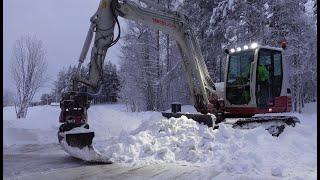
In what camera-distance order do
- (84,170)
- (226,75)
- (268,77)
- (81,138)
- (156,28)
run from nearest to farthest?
(84,170), (81,138), (156,28), (268,77), (226,75)

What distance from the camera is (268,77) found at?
1209 cm

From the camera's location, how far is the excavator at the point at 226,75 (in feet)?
32.9

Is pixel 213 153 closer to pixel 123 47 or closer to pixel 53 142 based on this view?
pixel 53 142

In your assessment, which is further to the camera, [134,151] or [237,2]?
[237,2]

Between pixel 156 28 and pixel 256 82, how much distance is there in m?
3.09

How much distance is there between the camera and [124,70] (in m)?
32.0

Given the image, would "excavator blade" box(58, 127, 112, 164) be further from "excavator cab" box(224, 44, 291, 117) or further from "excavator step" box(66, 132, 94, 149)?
"excavator cab" box(224, 44, 291, 117)

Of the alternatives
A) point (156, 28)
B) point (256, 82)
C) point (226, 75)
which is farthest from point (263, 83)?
point (156, 28)

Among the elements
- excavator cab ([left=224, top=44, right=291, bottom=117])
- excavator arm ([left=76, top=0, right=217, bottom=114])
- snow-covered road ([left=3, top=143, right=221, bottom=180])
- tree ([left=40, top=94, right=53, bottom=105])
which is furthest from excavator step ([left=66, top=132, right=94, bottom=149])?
tree ([left=40, top=94, right=53, bottom=105])

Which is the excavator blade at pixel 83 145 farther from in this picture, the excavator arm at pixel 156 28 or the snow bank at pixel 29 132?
the snow bank at pixel 29 132

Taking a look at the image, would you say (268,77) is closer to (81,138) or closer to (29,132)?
(81,138)

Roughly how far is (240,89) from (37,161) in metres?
6.02

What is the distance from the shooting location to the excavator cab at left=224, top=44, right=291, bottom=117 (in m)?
11.8

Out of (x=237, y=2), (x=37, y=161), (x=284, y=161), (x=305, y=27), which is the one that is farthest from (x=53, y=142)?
(x=305, y=27)
